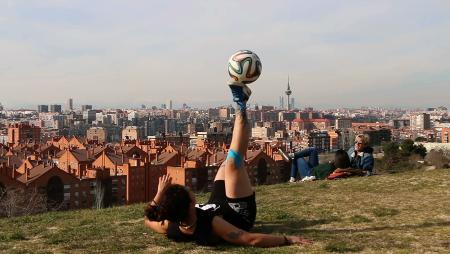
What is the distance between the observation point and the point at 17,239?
6.30 meters

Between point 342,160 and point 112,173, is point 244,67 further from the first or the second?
point 112,173

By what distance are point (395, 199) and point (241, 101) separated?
367 centimetres

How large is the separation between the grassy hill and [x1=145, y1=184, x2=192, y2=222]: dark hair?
1.15 ft

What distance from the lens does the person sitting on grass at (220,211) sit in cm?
511

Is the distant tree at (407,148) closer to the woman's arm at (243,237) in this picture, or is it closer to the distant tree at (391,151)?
the distant tree at (391,151)

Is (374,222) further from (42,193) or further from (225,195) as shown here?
(42,193)

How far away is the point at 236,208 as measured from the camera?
543 cm

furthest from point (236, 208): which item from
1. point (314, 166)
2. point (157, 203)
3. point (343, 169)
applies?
point (314, 166)

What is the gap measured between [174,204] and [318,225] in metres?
2.25

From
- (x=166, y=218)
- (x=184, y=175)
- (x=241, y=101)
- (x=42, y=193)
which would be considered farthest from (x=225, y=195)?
(x=184, y=175)

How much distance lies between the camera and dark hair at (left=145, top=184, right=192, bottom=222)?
5.06 m

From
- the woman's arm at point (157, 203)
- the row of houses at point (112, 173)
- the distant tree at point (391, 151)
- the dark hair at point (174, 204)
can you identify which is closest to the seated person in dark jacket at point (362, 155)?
the woman's arm at point (157, 203)

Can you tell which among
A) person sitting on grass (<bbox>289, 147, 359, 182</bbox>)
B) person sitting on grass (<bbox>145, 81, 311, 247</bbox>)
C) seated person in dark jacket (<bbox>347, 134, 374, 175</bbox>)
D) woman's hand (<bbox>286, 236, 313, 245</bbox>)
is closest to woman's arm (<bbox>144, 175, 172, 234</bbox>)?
person sitting on grass (<bbox>145, 81, 311, 247</bbox>)

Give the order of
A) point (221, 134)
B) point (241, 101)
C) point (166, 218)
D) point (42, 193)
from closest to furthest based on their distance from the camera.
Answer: point (166, 218) < point (241, 101) < point (42, 193) < point (221, 134)
